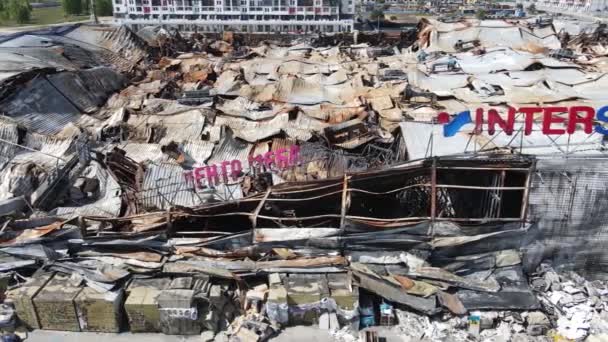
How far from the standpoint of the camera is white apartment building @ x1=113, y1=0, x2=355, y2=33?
72.1 m

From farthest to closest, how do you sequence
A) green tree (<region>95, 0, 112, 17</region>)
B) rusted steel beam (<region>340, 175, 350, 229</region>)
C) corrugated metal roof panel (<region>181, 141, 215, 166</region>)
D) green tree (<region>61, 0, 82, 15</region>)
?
green tree (<region>95, 0, 112, 17</region>) → green tree (<region>61, 0, 82, 15</region>) → corrugated metal roof panel (<region>181, 141, 215, 166</region>) → rusted steel beam (<region>340, 175, 350, 229</region>)

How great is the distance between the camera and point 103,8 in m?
99.8

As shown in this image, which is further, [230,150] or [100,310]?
[230,150]

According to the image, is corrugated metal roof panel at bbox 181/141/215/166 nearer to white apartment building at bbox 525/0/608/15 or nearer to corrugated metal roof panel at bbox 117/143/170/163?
corrugated metal roof panel at bbox 117/143/170/163

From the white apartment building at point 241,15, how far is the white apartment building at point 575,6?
60.5 metres

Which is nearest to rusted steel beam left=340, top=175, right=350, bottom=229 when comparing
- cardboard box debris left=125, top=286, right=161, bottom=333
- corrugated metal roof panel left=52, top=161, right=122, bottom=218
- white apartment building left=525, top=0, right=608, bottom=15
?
cardboard box debris left=125, top=286, right=161, bottom=333

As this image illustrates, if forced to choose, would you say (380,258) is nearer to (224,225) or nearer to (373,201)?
(373,201)

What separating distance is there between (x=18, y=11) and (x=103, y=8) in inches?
715

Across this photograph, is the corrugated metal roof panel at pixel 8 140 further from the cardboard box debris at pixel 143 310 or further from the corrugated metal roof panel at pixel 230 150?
the cardboard box debris at pixel 143 310

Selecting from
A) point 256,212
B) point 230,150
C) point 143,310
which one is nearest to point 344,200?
point 256,212

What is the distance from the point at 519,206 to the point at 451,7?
400 feet

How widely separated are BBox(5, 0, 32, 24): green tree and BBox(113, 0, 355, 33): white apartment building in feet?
77.0

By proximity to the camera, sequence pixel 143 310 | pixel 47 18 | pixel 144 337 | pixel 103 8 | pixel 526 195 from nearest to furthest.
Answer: pixel 143 310 → pixel 144 337 → pixel 526 195 → pixel 47 18 → pixel 103 8

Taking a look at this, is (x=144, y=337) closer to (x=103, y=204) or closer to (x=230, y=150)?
(x=103, y=204)
